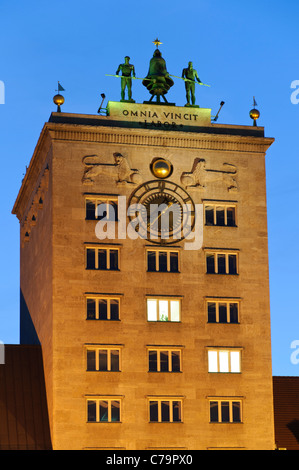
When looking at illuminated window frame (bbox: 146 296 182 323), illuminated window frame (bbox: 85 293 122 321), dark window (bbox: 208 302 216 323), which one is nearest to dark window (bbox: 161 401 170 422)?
illuminated window frame (bbox: 146 296 182 323)

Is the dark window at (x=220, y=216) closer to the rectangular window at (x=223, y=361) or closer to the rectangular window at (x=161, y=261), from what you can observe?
the rectangular window at (x=161, y=261)

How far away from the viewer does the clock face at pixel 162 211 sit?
106125 mm

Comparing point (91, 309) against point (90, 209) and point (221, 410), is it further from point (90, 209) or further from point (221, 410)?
point (221, 410)

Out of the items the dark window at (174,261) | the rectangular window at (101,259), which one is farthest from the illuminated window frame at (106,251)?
the dark window at (174,261)

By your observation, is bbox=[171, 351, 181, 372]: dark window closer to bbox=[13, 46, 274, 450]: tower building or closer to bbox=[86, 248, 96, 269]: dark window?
bbox=[13, 46, 274, 450]: tower building

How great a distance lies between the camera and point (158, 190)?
10688 centimetres

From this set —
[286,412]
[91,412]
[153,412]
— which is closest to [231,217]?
[286,412]

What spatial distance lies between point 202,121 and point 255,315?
15080 millimetres

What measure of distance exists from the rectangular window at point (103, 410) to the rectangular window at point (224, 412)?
269 inches

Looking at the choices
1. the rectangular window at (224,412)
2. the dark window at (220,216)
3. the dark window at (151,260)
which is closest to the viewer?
the rectangular window at (224,412)

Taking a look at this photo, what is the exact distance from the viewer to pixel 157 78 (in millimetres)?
111188

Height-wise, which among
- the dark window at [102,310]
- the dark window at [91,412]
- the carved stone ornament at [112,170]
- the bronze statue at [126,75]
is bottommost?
the dark window at [91,412]
